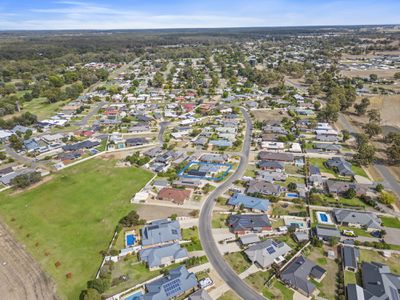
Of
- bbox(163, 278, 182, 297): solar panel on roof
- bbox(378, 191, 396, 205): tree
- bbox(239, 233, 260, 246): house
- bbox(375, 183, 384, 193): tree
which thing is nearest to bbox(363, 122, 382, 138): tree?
bbox(375, 183, 384, 193): tree

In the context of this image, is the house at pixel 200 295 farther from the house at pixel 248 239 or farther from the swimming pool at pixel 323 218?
the swimming pool at pixel 323 218

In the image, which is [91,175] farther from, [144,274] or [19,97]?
[19,97]

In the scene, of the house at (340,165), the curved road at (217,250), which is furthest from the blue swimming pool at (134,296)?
the house at (340,165)

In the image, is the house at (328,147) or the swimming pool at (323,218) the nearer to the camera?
the swimming pool at (323,218)

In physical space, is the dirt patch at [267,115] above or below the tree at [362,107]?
below

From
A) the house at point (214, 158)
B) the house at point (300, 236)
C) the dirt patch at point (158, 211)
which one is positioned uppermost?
the house at point (214, 158)

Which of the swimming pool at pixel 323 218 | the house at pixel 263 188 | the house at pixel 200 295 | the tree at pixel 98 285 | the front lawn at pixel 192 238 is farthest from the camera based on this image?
the house at pixel 263 188
